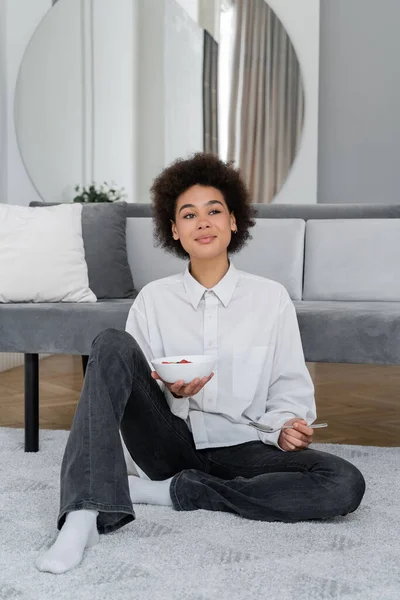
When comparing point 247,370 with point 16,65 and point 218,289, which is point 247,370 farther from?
point 16,65

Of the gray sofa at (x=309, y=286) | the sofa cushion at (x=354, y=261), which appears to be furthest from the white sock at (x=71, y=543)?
the sofa cushion at (x=354, y=261)

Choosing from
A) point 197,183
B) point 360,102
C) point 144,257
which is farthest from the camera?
point 360,102

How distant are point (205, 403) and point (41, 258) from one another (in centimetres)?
102

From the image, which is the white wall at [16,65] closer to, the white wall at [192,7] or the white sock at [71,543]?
the white wall at [192,7]

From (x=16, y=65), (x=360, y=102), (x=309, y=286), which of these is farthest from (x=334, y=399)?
(x=16, y=65)

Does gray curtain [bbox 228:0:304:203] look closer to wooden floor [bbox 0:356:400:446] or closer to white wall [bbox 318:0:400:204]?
white wall [bbox 318:0:400:204]

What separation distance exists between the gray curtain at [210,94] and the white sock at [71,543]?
3.02 meters

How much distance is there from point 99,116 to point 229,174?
8.61 ft

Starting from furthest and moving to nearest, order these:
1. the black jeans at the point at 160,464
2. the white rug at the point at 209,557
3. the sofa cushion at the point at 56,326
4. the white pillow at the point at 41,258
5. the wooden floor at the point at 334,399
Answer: the wooden floor at the point at 334,399 < the white pillow at the point at 41,258 < the sofa cushion at the point at 56,326 < the black jeans at the point at 160,464 < the white rug at the point at 209,557

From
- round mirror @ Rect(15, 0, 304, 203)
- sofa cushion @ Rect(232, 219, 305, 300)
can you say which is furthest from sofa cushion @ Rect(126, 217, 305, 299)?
round mirror @ Rect(15, 0, 304, 203)

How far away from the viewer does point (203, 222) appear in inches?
66.1

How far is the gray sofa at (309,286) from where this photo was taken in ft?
6.64

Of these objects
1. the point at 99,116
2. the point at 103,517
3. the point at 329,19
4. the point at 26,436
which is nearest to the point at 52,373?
the point at 99,116

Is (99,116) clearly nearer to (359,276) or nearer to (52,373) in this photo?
(52,373)
